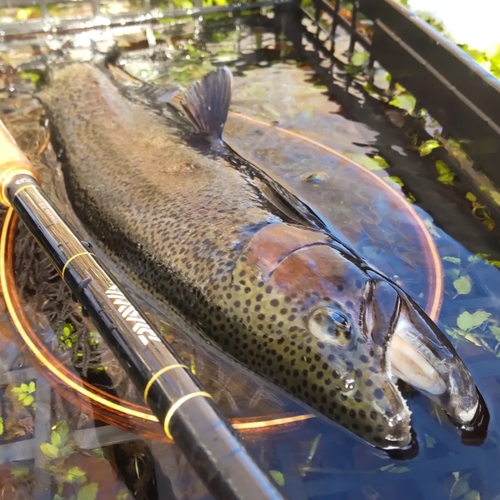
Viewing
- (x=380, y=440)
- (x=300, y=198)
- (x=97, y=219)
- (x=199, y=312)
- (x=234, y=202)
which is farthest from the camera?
(x=300, y=198)

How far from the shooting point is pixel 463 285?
8.12 ft

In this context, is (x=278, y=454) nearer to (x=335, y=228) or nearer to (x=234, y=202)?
(x=234, y=202)

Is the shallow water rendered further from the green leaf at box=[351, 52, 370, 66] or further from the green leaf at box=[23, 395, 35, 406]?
the green leaf at box=[351, 52, 370, 66]

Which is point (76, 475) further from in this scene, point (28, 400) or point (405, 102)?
point (405, 102)

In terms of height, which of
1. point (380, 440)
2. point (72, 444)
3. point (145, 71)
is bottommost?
point (72, 444)

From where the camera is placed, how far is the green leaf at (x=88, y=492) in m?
1.86

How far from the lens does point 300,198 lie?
292 centimetres

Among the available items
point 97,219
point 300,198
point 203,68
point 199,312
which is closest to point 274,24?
point 203,68

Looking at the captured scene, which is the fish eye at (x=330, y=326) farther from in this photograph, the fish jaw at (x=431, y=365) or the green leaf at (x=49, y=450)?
the green leaf at (x=49, y=450)

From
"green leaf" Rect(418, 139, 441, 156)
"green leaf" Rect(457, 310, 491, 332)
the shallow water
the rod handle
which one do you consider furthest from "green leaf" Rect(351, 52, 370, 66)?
the rod handle

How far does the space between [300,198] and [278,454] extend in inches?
57.5

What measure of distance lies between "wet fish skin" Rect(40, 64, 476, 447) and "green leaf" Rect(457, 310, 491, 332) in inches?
20.3

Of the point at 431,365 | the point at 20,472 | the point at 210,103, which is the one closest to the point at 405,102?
the point at 210,103

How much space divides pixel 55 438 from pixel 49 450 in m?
0.05
